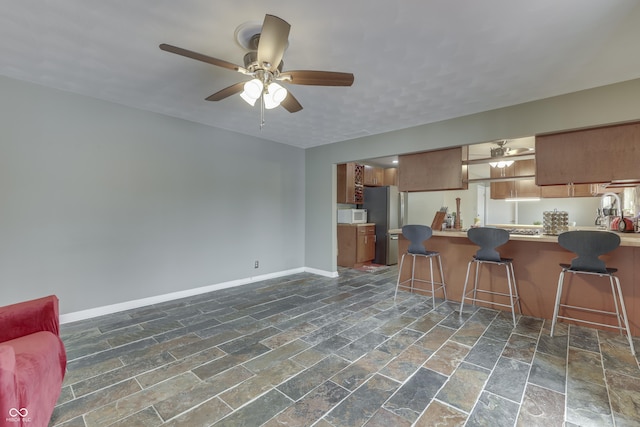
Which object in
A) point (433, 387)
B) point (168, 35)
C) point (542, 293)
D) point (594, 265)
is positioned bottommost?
point (433, 387)

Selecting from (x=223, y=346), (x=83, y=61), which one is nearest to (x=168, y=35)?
(x=83, y=61)

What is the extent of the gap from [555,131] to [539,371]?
2383 millimetres

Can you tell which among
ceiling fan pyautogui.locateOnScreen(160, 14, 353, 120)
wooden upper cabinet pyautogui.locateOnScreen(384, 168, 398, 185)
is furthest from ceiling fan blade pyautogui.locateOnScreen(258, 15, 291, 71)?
wooden upper cabinet pyautogui.locateOnScreen(384, 168, 398, 185)

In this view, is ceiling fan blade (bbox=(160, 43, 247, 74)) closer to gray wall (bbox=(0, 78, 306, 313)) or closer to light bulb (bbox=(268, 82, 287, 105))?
light bulb (bbox=(268, 82, 287, 105))

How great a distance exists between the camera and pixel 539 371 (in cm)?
211

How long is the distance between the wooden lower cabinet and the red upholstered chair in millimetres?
4754

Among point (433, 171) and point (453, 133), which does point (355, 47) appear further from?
point (433, 171)

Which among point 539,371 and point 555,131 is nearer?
point 539,371

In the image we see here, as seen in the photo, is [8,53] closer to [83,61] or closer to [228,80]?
[83,61]

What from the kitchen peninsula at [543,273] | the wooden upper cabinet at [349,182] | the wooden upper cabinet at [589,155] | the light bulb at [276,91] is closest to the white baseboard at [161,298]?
the wooden upper cabinet at [349,182]

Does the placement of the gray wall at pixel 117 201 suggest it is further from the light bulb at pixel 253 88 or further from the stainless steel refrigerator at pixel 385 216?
the stainless steel refrigerator at pixel 385 216

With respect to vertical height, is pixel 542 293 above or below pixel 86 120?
below

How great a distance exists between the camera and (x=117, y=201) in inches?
129

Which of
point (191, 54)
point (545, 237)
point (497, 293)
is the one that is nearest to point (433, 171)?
point (545, 237)
